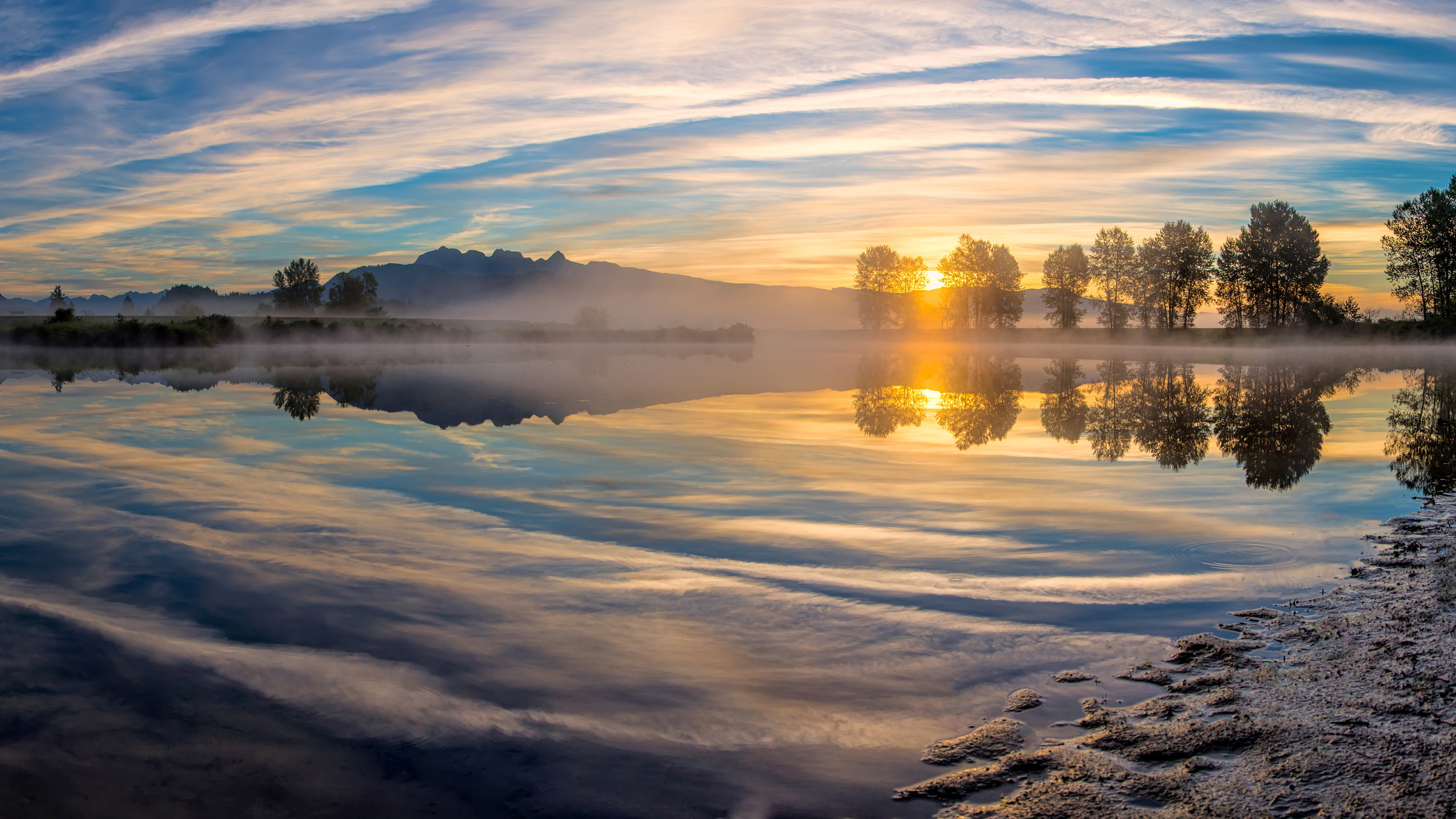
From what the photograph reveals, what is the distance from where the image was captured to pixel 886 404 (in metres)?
29.2

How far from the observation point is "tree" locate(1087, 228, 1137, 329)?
104 meters

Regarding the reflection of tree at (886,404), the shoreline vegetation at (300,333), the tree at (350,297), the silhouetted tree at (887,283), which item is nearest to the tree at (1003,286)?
the silhouetted tree at (887,283)

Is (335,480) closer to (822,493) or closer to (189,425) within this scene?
(822,493)

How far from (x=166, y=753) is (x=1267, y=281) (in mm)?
110081

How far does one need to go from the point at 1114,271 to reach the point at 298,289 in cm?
12888

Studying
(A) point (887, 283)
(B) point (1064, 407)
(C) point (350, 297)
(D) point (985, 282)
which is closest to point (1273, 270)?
(D) point (985, 282)

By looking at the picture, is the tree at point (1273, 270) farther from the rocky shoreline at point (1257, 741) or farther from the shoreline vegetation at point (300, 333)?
the rocky shoreline at point (1257, 741)

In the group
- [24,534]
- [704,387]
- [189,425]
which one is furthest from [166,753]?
[704,387]

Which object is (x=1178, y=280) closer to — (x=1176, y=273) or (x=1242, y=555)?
(x=1176, y=273)

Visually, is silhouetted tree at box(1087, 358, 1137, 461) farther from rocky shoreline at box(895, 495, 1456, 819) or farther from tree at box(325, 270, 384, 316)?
tree at box(325, 270, 384, 316)

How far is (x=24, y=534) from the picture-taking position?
11.1m

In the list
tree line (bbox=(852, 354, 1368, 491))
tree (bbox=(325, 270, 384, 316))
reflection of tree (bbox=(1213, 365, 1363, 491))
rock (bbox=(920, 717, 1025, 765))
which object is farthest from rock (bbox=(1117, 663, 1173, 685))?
tree (bbox=(325, 270, 384, 316))

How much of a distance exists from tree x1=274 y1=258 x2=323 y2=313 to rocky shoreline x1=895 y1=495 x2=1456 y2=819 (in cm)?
15488

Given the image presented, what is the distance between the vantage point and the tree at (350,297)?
448 feet
